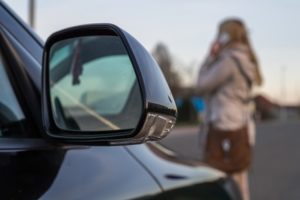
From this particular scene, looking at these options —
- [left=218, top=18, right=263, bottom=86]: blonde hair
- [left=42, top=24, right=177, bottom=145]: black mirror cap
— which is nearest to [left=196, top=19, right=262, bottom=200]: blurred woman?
[left=218, top=18, right=263, bottom=86]: blonde hair

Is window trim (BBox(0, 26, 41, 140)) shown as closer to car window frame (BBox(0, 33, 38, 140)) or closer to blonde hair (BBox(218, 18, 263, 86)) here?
car window frame (BBox(0, 33, 38, 140))

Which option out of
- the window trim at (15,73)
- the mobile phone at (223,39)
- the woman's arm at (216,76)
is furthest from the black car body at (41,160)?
the mobile phone at (223,39)

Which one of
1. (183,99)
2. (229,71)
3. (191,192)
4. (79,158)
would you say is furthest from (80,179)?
(183,99)

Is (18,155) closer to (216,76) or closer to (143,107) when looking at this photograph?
(143,107)

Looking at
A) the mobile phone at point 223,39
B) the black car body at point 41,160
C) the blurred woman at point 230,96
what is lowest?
the blurred woman at point 230,96

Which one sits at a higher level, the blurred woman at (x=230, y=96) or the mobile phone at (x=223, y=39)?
the mobile phone at (x=223, y=39)

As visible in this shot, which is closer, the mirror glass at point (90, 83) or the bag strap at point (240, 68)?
the mirror glass at point (90, 83)

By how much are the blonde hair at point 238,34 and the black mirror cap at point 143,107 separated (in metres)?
3.70

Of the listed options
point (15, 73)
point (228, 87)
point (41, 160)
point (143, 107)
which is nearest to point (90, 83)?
point (15, 73)

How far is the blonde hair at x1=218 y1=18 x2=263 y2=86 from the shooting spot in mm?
5367

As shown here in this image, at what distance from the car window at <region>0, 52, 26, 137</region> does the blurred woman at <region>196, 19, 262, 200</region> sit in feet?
11.3

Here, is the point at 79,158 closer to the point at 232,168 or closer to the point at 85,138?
the point at 85,138

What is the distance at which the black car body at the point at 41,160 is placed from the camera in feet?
5.32

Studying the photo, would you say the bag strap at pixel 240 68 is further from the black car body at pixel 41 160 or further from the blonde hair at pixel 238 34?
the black car body at pixel 41 160
